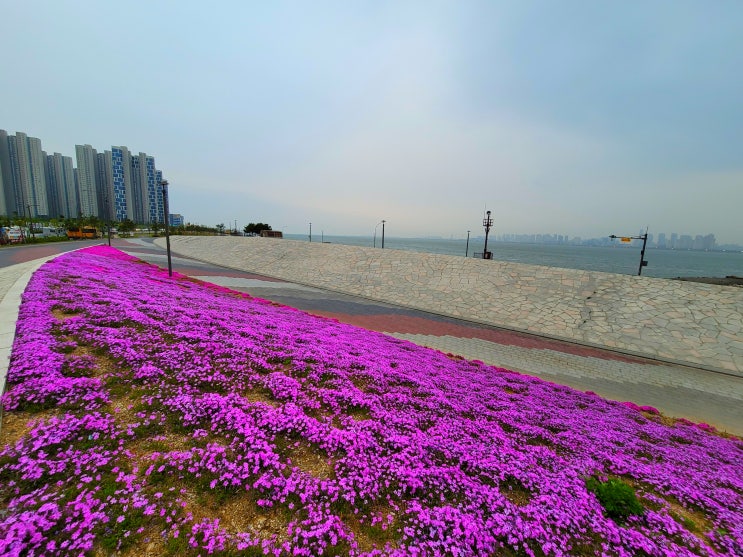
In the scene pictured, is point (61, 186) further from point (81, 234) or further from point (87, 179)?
point (81, 234)

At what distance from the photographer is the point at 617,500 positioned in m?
3.32

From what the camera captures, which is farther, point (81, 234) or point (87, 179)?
point (87, 179)

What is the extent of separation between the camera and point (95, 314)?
6172mm

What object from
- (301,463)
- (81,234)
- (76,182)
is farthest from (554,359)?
(76,182)

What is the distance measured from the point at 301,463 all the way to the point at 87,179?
13269 centimetres

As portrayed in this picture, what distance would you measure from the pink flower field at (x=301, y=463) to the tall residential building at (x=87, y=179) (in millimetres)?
122932

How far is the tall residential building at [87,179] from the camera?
91000mm

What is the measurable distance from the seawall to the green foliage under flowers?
39.8ft

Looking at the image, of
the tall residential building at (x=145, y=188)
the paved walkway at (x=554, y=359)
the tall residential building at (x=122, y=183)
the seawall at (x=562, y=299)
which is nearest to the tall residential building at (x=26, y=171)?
the tall residential building at (x=122, y=183)

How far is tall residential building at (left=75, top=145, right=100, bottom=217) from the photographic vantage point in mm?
91000

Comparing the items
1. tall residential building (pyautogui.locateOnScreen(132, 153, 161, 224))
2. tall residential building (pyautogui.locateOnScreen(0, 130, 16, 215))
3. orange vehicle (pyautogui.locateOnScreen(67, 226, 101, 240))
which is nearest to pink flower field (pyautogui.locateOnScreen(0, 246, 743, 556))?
orange vehicle (pyautogui.locateOnScreen(67, 226, 101, 240))

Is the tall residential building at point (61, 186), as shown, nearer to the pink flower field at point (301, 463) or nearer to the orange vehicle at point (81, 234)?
the orange vehicle at point (81, 234)

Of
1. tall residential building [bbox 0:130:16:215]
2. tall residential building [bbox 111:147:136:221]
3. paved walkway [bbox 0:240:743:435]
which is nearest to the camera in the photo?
paved walkway [bbox 0:240:743:435]

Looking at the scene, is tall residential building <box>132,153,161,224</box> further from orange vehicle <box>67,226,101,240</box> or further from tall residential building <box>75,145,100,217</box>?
orange vehicle <box>67,226,101,240</box>
